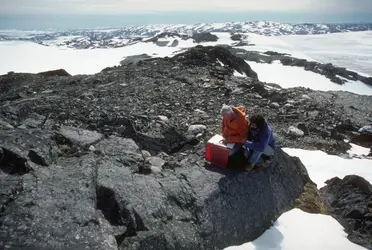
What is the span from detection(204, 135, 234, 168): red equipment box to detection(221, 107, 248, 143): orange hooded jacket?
0.14 metres

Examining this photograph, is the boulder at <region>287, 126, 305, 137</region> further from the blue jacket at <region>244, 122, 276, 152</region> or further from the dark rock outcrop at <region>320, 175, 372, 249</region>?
the blue jacket at <region>244, 122, 276, 152</region>

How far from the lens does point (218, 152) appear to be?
18.6 feet

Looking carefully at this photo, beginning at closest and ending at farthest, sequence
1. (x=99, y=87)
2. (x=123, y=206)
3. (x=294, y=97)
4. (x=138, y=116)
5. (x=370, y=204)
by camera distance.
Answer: (x=123, y=206) < (x=370, y=204) < (x=138, y=116) < (x=99, y=87) < (x=294, y=97)

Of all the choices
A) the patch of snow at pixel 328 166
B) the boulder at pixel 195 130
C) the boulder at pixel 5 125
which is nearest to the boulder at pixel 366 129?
the patch of snow at pixel 328 166

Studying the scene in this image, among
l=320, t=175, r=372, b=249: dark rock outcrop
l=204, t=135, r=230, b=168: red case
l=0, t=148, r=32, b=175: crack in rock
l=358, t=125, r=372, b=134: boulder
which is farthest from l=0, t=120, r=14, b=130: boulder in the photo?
l=358, t=125, r=372, b=134: boulder

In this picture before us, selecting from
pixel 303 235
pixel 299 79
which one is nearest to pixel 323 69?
pixel 299 79

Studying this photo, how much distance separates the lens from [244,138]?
5.58 m

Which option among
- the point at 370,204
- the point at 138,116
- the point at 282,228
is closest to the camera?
the point at 282,228

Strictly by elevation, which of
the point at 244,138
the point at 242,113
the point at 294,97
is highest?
the point at 242,113

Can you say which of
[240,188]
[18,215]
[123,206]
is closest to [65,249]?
[18,215]

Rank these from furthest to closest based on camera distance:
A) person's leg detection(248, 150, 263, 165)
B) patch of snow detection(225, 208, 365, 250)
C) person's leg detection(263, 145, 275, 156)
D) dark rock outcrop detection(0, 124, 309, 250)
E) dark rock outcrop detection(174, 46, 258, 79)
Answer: dark rock outcrop detection(174, 46, 258, 79), person's leg detection(263, 145, 275, 156), person's leg detection(248, 150, 263, 165), patch of snow detection(225, 208, 365, 250), dark rock outcrop detection(0, 124, 309, 250)

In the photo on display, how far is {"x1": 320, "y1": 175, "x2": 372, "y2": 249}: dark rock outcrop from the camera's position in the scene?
5.53 m

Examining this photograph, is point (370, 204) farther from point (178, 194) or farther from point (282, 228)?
point (178, 194)

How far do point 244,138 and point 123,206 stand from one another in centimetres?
250
